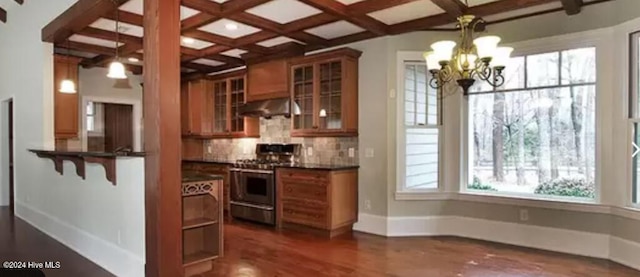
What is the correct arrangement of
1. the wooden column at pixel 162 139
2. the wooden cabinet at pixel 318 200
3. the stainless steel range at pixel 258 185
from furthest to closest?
the stainless steel range at pixel 258 185 → the wooden cabinet at pixel 318 200 → the wooden column at pixel 162 139

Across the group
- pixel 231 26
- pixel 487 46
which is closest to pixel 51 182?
pixel 231 26

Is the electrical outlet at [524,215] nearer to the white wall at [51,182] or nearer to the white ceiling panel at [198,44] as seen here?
the white wall at [51,182]

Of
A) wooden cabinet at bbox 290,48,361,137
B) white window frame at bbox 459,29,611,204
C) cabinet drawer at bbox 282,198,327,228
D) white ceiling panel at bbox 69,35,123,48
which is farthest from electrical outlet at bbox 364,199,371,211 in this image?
white ceiling panel at bbox 69,35,123,48

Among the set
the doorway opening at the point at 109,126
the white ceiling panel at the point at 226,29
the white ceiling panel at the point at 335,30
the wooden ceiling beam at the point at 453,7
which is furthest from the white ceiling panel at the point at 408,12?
the doorway opening at the point at 109,126

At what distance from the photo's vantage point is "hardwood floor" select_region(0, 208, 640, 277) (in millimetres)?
3564

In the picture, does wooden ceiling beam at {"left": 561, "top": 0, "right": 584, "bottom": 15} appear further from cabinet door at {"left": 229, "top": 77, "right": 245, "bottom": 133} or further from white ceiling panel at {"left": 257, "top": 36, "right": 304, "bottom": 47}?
cabinet door at {"left": 229, "top": 77, "right": 245, "bottom": 133}

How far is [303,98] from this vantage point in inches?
218

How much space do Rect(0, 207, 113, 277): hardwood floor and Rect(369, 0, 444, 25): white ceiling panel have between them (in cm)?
360

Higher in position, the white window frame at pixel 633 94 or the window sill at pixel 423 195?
the white window frame at pixel 633 94

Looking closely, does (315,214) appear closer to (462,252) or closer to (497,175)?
(462,252)

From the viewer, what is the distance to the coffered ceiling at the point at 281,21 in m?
3.90

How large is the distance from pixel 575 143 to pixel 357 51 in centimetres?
265

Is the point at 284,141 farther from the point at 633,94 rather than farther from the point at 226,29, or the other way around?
the point at 633,94

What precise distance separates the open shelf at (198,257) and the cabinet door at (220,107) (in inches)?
138
